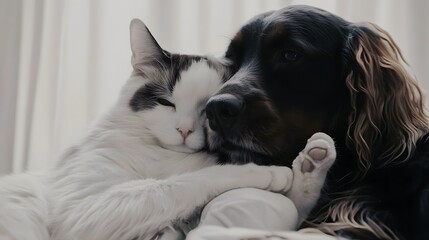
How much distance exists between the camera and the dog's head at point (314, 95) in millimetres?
1158

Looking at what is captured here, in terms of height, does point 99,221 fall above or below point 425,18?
below

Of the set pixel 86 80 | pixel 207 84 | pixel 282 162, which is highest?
pixel 207 84

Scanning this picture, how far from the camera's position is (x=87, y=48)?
2209mm

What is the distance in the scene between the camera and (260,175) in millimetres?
1072

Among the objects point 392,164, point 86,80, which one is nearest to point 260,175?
point 392,164

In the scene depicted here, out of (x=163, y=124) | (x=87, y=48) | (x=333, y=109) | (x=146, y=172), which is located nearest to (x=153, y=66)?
(x=163, y=124)

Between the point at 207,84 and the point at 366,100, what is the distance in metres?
0.34

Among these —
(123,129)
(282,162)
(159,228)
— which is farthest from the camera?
(123,129)

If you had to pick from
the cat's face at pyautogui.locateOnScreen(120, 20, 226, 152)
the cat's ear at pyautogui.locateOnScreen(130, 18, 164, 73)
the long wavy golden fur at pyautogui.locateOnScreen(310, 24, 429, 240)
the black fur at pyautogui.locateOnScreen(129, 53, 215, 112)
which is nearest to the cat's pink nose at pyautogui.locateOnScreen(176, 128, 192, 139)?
the cat's face at pyautogui.locateOnScreen(120, 20, 226, 152)

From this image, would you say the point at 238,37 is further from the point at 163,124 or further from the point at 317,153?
the point at 317,153

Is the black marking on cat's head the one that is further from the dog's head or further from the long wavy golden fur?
the long wavy golden fur

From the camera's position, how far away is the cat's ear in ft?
4.54

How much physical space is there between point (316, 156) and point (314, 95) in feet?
0.67

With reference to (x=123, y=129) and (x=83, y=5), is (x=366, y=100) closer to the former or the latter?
(x=123, y=129)
